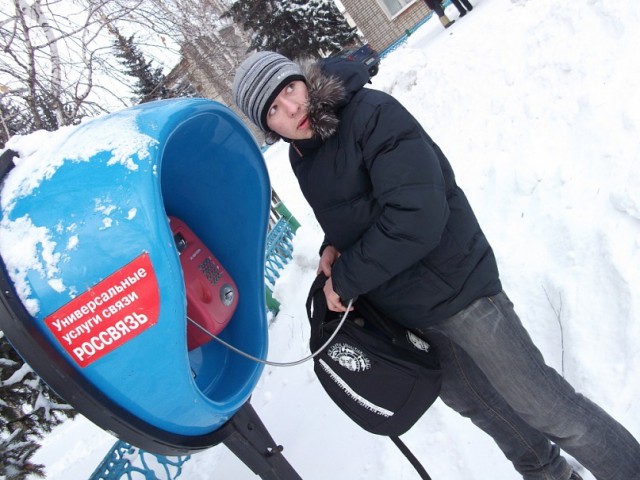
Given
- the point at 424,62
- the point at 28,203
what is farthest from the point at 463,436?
the point at 424,62

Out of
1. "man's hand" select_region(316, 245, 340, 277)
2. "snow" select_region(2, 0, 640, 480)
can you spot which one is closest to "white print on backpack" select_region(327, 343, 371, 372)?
"man's hand" select_region(316, 245, 340, 277)

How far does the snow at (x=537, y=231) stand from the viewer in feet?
7.21

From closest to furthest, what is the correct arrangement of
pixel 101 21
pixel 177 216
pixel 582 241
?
1. pixel 177 216
2. pixel 582 241
3. pixel 101 21

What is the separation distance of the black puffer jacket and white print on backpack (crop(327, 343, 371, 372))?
17cm

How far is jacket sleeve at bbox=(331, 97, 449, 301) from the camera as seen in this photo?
4.00 feet

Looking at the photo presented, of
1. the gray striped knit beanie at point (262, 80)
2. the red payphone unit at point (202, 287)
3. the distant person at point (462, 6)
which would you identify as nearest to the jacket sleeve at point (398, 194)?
the gray striped knit beanie at point (262, 80)

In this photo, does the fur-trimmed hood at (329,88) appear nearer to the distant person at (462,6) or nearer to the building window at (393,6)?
the distant person at (462,6)

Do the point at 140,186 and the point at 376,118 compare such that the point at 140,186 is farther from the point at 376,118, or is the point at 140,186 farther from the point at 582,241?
the point at 582,241

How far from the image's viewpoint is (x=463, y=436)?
87.7 inches

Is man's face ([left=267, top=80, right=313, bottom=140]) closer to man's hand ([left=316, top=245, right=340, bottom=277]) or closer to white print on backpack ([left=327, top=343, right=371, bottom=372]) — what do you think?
man's hand ([left=316, top=245, right=340, bottom=277])

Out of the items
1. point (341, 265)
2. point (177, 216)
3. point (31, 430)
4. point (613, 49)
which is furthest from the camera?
point (613, 49)

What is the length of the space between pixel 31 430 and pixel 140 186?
203cm

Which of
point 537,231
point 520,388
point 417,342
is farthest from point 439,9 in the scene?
point 520,388

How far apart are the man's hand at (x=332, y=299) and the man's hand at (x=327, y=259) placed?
0.12 metres
